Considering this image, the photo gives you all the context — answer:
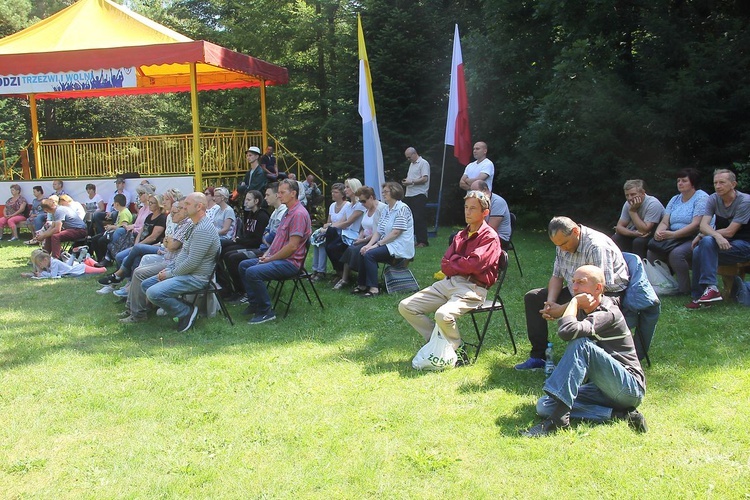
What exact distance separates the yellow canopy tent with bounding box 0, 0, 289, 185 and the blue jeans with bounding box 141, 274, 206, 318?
23.0ft

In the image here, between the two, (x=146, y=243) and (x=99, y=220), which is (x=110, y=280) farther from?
(x=99, y=220)

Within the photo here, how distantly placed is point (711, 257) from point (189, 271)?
4814 millimetres

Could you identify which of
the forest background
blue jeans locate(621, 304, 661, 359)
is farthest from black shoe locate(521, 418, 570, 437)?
the forest background

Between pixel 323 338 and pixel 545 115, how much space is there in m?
6.96

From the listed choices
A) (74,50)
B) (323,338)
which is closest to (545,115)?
(323,338)

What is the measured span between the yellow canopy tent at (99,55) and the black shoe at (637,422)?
1054 cm

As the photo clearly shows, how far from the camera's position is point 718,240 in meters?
6.21

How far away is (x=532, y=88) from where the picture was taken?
13523 millimetres

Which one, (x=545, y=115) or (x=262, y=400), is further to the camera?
(x=545, y=115)

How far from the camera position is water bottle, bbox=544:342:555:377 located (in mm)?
4559

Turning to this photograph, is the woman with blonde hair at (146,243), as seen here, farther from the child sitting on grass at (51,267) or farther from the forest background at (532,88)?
the forest background at (532,88)

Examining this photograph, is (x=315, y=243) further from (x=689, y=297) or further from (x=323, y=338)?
(x=689, y=297)

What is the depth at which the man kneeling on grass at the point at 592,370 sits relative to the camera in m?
3.60

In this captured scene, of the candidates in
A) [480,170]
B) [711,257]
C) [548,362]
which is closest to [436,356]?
[548,362]
